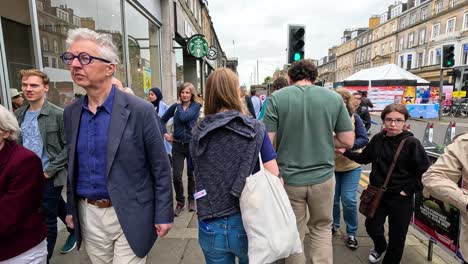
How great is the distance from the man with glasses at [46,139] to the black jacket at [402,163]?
9.81 ft

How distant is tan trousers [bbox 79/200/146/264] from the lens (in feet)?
5.84

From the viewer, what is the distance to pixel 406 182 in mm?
2717

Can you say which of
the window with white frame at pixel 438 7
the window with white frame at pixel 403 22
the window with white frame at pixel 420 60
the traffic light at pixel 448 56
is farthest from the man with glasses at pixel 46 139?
the window with white frame at pixel 403 22

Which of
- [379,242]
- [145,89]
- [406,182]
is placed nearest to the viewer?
[406,182]

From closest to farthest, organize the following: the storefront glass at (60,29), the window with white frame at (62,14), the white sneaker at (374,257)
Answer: the white sneaker at (374,257)
the storefront glass at (60,29)
the window with white frame at (62,14)

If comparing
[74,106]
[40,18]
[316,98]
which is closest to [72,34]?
[74,106]

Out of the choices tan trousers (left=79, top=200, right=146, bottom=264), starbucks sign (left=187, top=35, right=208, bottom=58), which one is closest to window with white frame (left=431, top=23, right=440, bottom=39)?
starbucks sign (left=187, top=35, right=208, bottom=58)

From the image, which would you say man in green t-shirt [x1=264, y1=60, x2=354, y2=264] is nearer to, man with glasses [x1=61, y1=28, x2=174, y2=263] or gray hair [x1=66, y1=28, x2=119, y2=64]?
man with glasses [x1=61, y1=28, x2=174, y2=263]

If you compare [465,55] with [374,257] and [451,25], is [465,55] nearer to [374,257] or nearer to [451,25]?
[451,25]

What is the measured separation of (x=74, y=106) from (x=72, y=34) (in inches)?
17.4

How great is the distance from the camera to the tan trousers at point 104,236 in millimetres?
1781

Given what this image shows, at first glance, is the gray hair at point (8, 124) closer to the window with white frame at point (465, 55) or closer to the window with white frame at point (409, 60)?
the window with white frame at point (465, 55)

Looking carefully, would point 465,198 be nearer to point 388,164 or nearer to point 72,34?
point 388,164

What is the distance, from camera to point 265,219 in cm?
161
